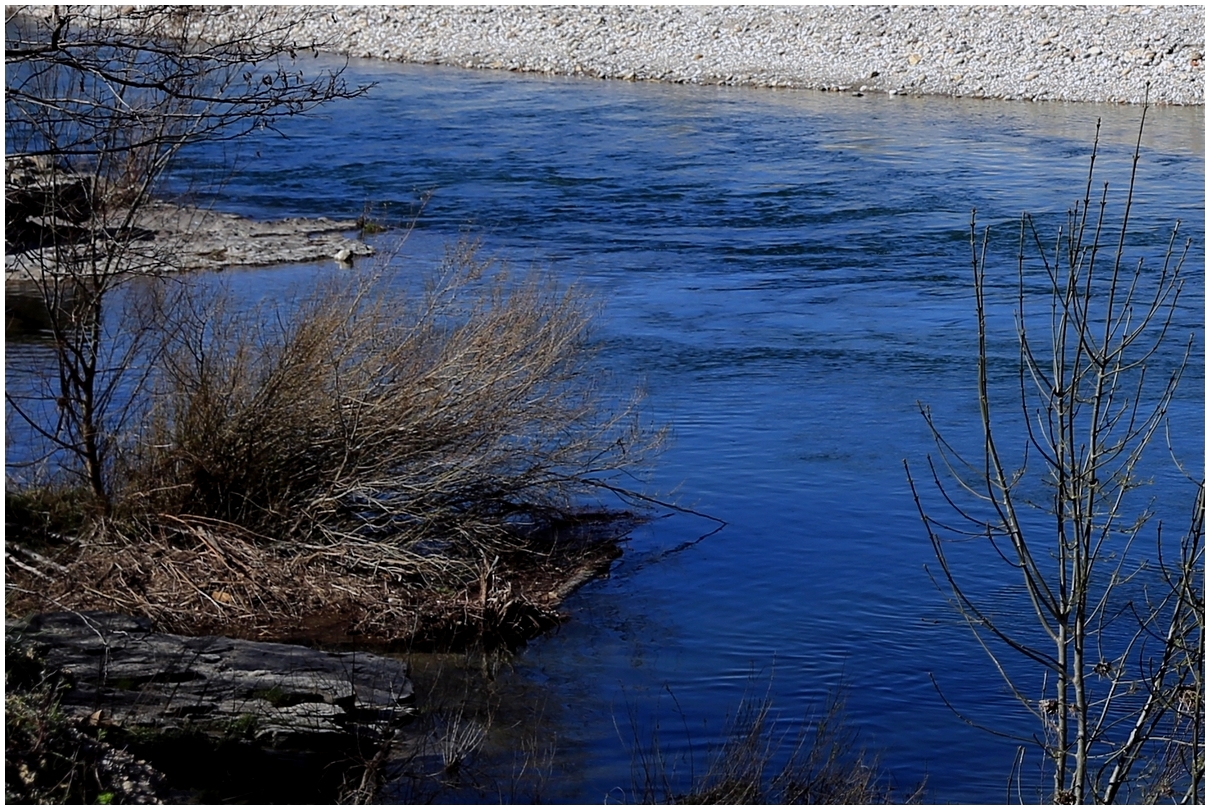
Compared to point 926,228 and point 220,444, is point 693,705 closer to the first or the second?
point 220,444

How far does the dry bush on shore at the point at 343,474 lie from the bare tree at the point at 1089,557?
236 centimetres

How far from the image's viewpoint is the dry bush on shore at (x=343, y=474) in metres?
7.53

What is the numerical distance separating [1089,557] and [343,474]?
183 inches


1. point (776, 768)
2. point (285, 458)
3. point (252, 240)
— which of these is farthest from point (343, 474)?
point (252, 240)

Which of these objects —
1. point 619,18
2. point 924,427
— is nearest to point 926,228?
point 924,427

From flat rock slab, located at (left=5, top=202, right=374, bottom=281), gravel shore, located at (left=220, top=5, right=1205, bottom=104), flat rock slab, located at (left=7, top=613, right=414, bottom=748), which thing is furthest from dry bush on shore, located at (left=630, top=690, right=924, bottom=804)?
gravel shore, located at (left=220, top=5, right=1205, bottom=104)

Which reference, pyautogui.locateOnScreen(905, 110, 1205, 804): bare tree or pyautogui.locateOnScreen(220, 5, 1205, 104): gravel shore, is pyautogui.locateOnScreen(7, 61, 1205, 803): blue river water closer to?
pyautogui.locateOnScreen(905, 110, 1205, 804): bare tree

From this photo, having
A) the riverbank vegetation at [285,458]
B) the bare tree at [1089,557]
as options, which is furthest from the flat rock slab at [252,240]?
the bare tree at [1089,557]

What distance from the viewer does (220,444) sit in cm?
780

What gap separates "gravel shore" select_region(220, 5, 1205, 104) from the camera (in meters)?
27.2

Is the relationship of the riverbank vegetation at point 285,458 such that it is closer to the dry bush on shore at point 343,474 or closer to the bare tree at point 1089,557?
the dry bush on shore at point 343,474

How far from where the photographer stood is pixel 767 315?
14.2 meters

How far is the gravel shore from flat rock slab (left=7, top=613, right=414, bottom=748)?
68.6 feet

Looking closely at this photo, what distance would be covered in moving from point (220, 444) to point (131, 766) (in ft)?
9.78
